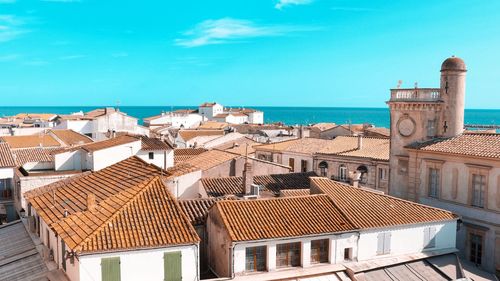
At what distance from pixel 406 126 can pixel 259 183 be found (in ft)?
35.6

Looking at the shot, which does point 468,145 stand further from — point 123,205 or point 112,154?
point 112,154

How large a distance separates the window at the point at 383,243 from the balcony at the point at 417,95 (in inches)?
504

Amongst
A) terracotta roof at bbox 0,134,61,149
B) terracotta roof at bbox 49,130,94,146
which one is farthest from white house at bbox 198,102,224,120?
terracotta roof at bbox 0,134,61,149

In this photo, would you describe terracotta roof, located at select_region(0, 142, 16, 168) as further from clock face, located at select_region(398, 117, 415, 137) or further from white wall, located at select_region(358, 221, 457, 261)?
clock face, located at select_region(398, 117, 415, 137)

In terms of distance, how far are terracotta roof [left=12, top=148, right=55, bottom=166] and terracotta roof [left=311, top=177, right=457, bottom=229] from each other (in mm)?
22971

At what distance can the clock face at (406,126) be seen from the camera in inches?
1277

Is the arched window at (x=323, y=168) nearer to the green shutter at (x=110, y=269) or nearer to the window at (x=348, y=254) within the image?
the window at (x=348, y=254)

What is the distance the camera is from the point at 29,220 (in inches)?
1014

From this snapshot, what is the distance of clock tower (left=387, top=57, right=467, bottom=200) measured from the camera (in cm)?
3064

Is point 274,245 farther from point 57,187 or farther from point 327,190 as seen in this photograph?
point 57,187

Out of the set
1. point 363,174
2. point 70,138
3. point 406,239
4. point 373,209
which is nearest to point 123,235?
point 373,209

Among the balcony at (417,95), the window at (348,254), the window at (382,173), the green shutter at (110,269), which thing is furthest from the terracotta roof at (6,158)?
the window at (382,173)

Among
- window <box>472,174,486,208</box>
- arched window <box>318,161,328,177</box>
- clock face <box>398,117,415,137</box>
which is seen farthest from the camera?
arched window <box>318,161,328,177</box>

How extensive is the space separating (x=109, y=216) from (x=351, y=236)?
10477 mm
